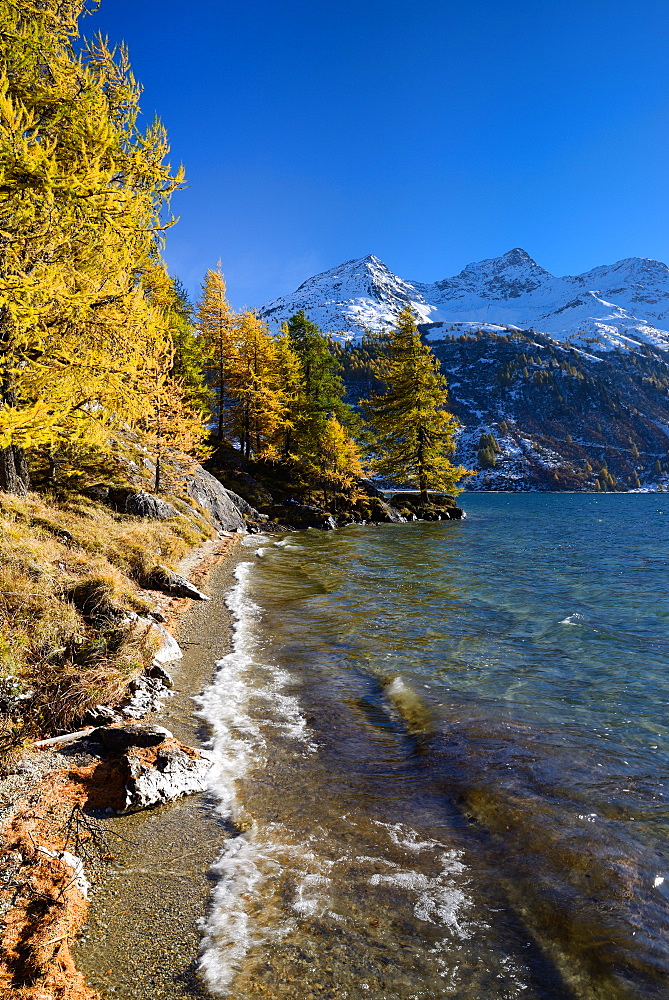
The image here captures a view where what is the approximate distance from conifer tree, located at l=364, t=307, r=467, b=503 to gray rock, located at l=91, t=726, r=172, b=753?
3765 cm

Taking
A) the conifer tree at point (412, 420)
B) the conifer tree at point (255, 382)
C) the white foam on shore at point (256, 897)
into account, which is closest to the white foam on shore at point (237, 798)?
the white foam on shore at point (256, 897)

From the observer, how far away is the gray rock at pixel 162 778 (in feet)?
16.9

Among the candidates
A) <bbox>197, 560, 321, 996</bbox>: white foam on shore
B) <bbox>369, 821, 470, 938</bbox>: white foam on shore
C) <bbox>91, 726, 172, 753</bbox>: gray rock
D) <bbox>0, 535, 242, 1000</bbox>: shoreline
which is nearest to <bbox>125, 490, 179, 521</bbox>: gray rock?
<bbox>197, 560, 321, 996</bbox>: white foam on shore

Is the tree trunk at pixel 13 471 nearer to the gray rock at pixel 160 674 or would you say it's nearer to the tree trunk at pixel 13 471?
the tree trunk at pixel 13 471

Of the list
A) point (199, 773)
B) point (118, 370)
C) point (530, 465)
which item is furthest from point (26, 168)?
point (530, 465)

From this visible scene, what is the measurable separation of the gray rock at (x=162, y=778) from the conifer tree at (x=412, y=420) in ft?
124

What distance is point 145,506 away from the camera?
1859 centimetres

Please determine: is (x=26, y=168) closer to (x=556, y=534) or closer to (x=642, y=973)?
(x=642, y=973)

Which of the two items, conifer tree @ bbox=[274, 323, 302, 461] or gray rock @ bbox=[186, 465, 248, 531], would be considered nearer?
gray rock @ bbox=[186, 465, 248, 531]

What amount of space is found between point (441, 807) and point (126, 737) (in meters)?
3.89

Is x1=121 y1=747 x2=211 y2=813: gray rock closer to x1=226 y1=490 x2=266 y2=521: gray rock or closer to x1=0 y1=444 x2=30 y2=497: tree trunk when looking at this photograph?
x1=0 y1=444 x2=30 y2=497: tree trunk

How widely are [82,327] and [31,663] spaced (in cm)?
758

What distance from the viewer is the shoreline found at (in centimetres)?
307

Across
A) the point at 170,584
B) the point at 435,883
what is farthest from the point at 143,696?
the point at 170,584
